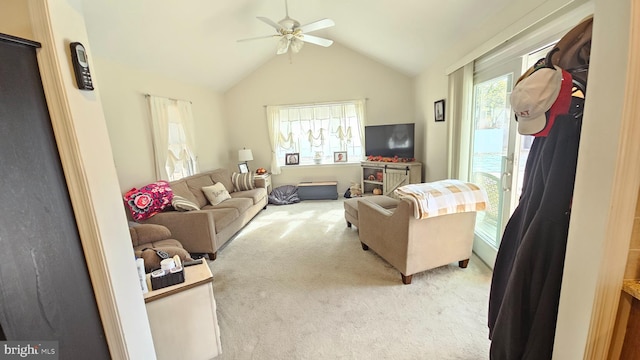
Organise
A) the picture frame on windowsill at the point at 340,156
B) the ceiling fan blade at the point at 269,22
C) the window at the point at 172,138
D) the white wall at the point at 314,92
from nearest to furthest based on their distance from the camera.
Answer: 1. the ceiling fan blade at the point at 269,22
2. the window at the point at 172,138
3. the white wall at the point at 314,92
4. the picture frame on windowsill at the point at 340,156

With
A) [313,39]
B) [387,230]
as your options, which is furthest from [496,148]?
[313,39]

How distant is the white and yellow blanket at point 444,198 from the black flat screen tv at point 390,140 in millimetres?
2470

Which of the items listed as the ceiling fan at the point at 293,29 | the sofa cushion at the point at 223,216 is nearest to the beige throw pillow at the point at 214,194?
the sofa cushion at the point at 223,216

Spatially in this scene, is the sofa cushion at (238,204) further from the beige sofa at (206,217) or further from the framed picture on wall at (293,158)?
the framed picture on wall at (293,158)

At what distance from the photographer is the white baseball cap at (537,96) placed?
2.83ft

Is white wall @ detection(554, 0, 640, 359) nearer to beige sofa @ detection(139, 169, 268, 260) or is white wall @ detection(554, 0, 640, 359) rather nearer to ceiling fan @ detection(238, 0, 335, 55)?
ceiling fan @ detection(238, 0, 335, 55)

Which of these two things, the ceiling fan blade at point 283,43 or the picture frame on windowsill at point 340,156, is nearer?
the ceiling fan blade at point 283,43

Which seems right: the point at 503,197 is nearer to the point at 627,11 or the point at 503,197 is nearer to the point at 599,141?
the point at 599,141

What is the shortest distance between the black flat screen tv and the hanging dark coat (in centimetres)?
356

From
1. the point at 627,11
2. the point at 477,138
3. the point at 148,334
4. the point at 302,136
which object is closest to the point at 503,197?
the point at 477,138

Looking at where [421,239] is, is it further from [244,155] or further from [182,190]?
[244,155]

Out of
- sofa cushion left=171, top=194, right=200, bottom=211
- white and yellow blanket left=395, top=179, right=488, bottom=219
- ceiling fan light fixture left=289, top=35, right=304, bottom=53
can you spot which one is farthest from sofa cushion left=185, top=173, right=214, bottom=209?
white and yellow blanket left=395, top=179, right=488, bottom=219

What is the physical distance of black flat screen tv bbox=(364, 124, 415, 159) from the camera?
450 centimetres

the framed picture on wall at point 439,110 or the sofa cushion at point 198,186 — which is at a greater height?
the framed picture on wall at point 439,110
